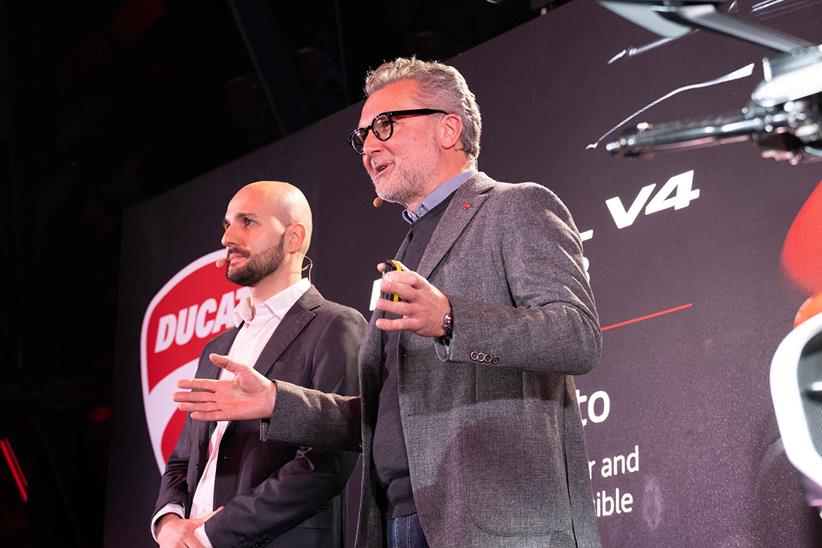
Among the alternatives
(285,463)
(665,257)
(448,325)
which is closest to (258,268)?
(285,463)

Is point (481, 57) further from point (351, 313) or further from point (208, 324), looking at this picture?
point (208, 324)

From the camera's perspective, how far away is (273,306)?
3.07 metres

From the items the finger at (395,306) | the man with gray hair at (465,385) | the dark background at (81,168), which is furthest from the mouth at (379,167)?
the dark background at (81,168)

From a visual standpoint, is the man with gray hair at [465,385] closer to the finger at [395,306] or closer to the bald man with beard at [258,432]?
the finger at [395,306]

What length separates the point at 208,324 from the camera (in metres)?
4.75

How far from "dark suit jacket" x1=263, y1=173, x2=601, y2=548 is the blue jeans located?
0.04 metres

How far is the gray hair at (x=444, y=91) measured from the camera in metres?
2.51

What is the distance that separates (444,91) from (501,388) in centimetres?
89

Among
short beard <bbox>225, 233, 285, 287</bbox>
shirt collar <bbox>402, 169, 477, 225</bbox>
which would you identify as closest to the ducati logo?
short beard <bbox>225, 233, 285, 287</bbox>

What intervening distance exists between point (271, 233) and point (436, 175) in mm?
974

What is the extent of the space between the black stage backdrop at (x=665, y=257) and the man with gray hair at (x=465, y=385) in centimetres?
11

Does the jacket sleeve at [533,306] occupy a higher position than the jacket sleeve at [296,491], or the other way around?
the jacket sleeve at [533,306]

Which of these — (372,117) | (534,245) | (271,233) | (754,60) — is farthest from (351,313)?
(754,60)

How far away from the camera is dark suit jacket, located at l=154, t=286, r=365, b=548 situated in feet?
8.48
